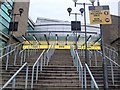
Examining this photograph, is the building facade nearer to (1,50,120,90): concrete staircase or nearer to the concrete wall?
the concrete wall

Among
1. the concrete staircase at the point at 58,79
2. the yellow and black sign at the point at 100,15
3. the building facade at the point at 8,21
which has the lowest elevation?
the concrete staircase at the point at 58,79

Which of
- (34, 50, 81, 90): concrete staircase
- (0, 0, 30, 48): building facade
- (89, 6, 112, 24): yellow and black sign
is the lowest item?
(34, 50, 81, 90): concrete staircase

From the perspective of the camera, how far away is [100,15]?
5824 millimetres

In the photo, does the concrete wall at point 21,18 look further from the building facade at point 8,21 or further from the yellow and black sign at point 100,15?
the yellow and black sign at point 100,15

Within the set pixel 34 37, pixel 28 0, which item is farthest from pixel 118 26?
pixel 28 0

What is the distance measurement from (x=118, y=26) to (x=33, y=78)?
574 inches

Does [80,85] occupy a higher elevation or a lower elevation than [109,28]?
lower

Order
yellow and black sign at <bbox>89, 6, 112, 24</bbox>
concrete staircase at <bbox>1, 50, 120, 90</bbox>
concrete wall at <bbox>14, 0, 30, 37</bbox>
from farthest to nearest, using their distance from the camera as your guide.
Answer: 1. concrete wall at <bbox>14, 0, 30, 37</bbox>
2. concrete staircase at <bbox>1, 50, 120, 90</bbox>
3. yellow and black sign at <bbox>89, 6, 112, 24</bbox>

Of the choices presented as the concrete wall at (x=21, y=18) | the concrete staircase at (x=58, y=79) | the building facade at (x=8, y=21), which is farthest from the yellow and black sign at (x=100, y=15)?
the concrete wall at (x=21, y=18)

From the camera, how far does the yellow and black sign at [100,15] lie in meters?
5.76

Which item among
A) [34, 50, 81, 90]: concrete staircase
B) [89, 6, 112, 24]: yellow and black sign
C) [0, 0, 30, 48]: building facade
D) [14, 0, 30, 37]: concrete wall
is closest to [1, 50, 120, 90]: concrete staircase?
[34, 50, 81, 90]: concrete staircase

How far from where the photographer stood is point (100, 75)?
7227mm

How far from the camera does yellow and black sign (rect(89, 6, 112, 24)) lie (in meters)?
5.76

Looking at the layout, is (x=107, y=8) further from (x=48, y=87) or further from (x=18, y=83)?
(x=18, y=83)
